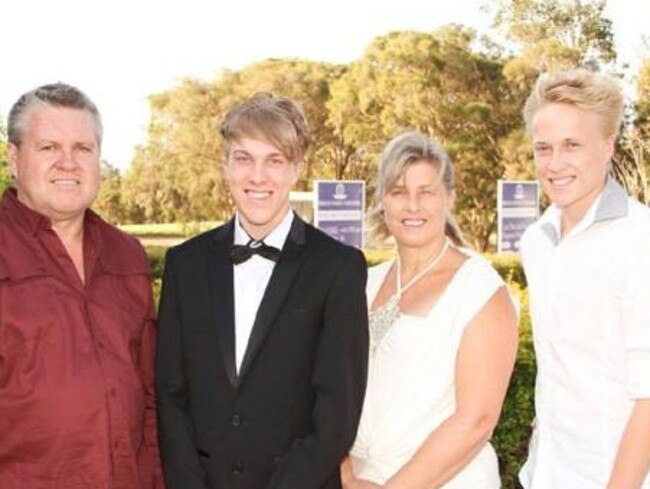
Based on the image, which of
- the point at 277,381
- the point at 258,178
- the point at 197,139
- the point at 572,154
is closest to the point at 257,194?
the point at 258,178

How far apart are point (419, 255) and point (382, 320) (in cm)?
30

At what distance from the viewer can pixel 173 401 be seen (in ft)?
11.4

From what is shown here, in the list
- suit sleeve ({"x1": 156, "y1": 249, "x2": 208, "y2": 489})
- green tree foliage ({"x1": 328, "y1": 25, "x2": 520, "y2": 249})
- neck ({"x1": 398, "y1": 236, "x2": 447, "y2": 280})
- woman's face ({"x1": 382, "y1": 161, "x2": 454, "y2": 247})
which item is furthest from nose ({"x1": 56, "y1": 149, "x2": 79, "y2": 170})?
green tree foliage ({"x1": 328, "y1": 25, "x2": 520, "y2": 249})

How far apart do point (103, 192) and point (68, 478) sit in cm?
4549

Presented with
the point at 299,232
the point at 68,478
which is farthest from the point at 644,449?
the point at 68,478

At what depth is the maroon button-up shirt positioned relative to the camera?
3.36m

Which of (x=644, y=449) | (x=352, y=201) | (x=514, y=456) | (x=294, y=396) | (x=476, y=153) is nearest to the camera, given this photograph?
(x=644, y=449)

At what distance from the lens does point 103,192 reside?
4769cm

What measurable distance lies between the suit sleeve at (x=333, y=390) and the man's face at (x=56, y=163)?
3.35 ft

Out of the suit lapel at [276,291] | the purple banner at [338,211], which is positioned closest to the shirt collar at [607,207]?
the suit lapel at [276,291]

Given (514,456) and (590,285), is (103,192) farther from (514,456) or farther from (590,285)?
(590,285)

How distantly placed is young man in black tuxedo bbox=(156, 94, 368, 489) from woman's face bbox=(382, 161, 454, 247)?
322 millimetres

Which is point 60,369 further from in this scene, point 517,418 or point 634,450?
point 517,418

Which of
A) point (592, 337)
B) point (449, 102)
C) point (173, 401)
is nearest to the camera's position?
point (592, 337)
